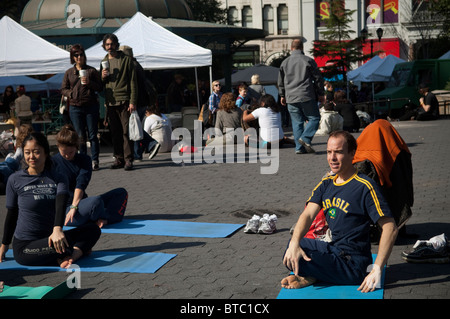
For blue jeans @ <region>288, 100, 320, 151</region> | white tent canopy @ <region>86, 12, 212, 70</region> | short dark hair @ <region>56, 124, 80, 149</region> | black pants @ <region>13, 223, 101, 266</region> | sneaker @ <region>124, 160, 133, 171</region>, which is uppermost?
white tent canopy @ <region>86, 12, 212, 70</region>

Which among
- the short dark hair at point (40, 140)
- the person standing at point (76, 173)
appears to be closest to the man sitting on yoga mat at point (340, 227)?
the short dark hair at point (40, 140)

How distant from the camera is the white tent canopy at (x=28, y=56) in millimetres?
13625

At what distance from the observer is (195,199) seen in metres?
9.12

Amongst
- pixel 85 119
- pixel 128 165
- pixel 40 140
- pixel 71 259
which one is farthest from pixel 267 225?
pixel 85 119

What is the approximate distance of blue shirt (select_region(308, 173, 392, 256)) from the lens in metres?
4.90

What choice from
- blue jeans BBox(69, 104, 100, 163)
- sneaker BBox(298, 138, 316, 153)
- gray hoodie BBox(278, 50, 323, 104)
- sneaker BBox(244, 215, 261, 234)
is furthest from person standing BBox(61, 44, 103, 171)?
sneaker BBox(244, 215, 261, 234)

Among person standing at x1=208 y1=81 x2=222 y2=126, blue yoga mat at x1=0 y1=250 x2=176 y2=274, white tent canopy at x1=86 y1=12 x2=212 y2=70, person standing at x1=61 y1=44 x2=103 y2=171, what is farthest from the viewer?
person standing at x1=208 y1=81 x2=222 y2=126

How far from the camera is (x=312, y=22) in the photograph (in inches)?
2280

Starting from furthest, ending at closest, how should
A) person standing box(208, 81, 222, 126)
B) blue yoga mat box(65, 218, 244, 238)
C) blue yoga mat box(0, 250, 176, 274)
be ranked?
person standing box(208, 81, 222, 126), blue yoga mat box(65, 218, 244, 238), blue yoga mat box(0, 250, 176, 274)

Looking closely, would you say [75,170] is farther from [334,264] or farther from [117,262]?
[334,264]

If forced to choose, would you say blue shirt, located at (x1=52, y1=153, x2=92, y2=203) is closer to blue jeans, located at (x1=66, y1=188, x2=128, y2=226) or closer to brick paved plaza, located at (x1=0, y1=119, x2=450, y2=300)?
blue jeans, located at (x1=66, y1=188, x2=128, y2=226)

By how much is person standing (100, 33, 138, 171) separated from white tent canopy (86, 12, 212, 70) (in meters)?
2.69
